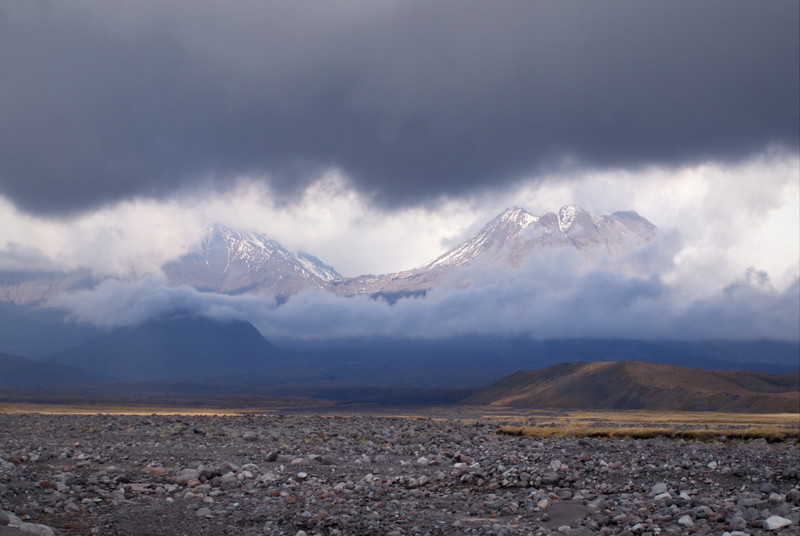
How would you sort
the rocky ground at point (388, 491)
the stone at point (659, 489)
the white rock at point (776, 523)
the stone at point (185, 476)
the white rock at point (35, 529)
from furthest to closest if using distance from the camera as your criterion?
1. the stone at point (185, 476)
2. the stone at point (659, 489)
3. the rocky ground at point (388, 491)
4. the white rock at point (776, 523)
5. the white rock at point (35, 529)

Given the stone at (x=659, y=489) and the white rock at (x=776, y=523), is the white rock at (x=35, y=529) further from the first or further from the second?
the stone at (x=659, y=489)

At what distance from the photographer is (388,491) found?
19.1 metres

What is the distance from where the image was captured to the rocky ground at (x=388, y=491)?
46.6 feet

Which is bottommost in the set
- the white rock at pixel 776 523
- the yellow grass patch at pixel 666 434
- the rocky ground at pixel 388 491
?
the yellow grass patch at pixel 666 434

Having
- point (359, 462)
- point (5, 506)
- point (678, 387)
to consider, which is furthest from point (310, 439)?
point (678, 387)

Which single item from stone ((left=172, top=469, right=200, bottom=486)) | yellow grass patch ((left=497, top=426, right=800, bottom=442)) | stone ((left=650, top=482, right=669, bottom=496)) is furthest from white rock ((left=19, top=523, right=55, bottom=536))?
yellow grass patch ((left=497, top=426, right=800, bottom=442))

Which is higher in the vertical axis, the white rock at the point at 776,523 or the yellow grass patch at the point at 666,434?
the white rock at the point at 776,523

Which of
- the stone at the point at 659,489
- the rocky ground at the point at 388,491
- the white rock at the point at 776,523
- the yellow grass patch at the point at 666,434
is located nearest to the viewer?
the white rock at the point at 776,523

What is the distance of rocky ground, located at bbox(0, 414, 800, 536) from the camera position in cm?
1421

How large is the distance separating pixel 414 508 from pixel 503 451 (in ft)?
46.5

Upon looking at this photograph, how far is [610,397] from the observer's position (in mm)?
198250

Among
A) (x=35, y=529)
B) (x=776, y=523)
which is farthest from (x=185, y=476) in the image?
(x=776, y=523)

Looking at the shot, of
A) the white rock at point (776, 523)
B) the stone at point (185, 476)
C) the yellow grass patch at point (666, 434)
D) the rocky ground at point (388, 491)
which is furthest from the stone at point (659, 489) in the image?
the yellow grass patch at point (666, 434)

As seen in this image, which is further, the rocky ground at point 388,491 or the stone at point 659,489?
the stone at point 659,489
